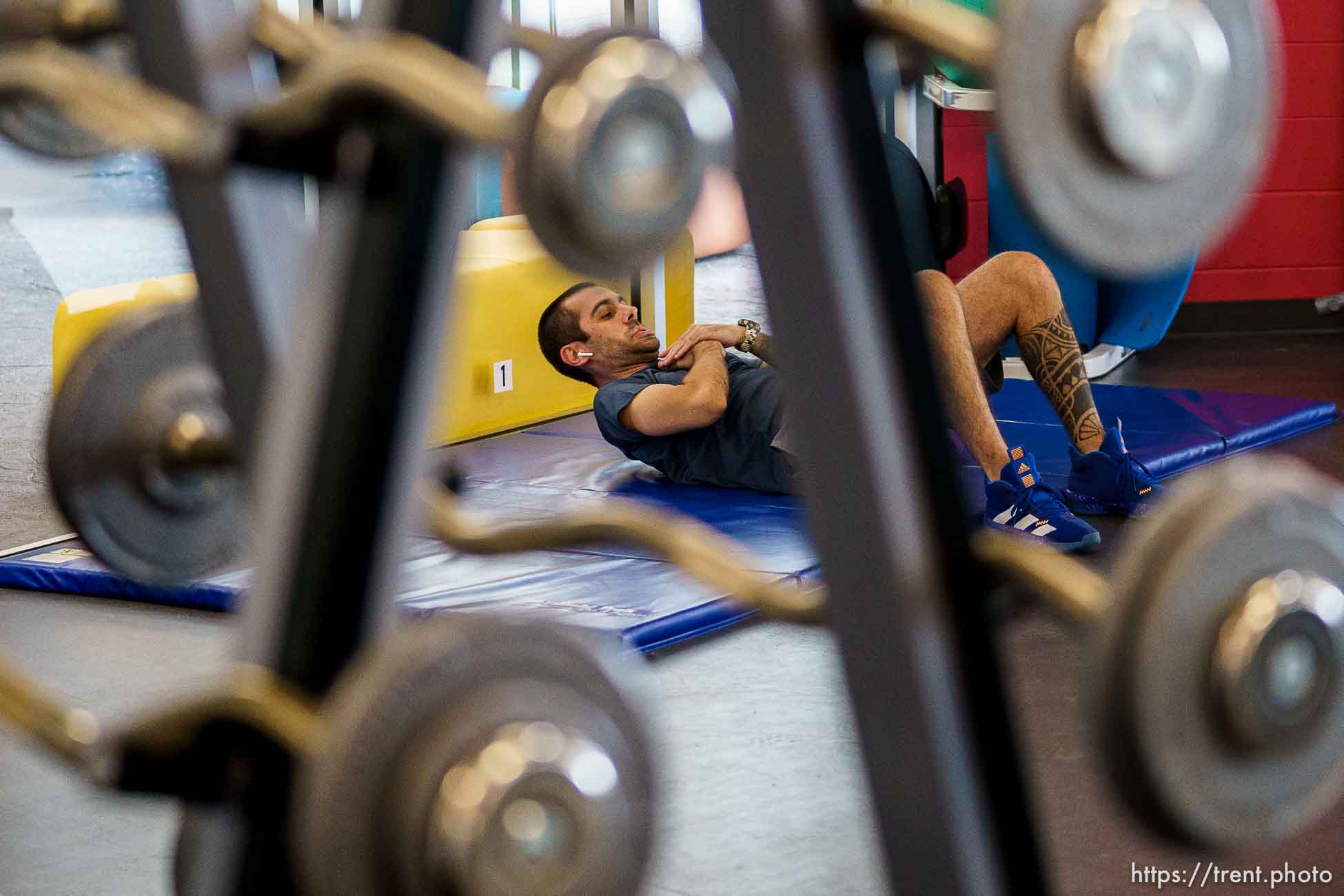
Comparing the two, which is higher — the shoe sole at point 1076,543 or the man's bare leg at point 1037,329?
the man's bare leg at point 1037,329

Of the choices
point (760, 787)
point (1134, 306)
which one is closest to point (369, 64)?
point (760, 787)

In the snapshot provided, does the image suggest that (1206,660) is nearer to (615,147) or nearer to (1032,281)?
(615,147)

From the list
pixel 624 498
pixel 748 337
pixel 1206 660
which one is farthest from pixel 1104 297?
pixel 1206 660

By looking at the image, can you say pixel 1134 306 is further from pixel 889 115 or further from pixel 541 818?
pixel 541 818

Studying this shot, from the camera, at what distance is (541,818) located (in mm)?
539

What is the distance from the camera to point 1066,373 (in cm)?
394

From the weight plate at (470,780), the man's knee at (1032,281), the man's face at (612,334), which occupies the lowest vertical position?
the man's face at (612,334)

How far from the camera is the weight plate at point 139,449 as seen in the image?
85 centimetres

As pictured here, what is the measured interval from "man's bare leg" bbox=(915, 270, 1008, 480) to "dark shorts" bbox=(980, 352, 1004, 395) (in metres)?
0.26

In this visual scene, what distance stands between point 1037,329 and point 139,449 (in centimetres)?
332

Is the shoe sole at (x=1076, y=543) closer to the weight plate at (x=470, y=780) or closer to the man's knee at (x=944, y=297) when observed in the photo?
the man's knee at (x=944, y=297)

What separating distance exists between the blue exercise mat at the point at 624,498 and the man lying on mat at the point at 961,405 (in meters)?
0.09

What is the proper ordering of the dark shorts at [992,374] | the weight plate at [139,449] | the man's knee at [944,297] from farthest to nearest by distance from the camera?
1. the dark shorts at [992,374]
2. the man's knee at [944,297]
3. the weight plate at [139,449]

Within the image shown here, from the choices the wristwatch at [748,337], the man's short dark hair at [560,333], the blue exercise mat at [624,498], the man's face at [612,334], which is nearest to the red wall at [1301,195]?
the blue exercise mat at [624,498]
